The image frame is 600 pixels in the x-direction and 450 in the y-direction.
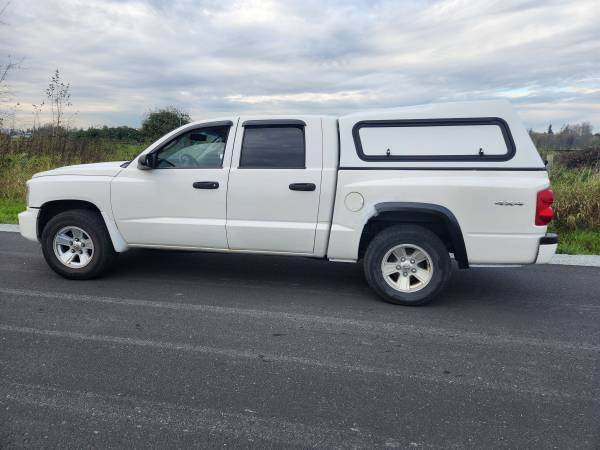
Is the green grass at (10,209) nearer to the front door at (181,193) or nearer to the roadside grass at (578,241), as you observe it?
the front door at (181,193)

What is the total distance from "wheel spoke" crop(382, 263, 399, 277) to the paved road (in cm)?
32

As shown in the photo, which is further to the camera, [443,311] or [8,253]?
[8,253]

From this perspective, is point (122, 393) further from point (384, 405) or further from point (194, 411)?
point (384, 405)

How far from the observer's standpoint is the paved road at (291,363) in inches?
113

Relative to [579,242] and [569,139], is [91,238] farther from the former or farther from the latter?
[569,139]

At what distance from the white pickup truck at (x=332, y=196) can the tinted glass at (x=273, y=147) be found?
1 cm

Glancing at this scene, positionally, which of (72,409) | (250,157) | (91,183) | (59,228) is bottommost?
(72,409)

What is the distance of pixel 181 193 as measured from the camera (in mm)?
5426

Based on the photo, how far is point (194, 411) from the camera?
9.96ft

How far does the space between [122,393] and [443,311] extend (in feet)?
9.92

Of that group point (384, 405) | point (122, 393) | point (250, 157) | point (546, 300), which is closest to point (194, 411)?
point (122, 393)

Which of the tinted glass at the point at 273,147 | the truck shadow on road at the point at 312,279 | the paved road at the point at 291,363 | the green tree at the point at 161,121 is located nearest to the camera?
the paved road at the point at 291,363

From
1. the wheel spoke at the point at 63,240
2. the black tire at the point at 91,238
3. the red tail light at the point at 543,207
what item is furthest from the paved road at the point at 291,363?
the red tail light at the point at 543,207

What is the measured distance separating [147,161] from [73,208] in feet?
3.76
